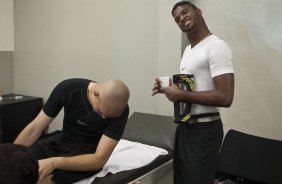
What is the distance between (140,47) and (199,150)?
145cm

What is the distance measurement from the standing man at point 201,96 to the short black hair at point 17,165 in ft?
3.69

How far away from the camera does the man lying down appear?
1.51 m

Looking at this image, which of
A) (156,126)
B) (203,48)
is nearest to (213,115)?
(203,48)

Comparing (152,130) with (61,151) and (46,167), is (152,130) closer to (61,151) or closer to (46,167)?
(61,151)

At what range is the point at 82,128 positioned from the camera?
1.67 metres

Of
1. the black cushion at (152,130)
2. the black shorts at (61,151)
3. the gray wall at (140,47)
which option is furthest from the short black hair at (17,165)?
the gray wall at (140,47)

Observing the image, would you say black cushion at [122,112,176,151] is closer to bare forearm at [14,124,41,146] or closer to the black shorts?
the black shorts

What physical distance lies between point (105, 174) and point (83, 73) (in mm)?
1753

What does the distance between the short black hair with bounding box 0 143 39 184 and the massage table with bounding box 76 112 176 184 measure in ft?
3.67

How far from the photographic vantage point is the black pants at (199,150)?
165 centimetres

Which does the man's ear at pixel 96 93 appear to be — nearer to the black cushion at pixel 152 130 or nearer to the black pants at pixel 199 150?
the black pants at pixel 199 150

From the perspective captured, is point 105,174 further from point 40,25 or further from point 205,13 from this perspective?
point 40,25

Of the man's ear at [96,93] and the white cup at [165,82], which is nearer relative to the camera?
the man's ear at [96,93]

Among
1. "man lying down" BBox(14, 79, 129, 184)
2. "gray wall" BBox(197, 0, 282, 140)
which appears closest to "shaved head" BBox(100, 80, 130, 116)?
"man lying down" BBox(14, 79, 129, 184)
